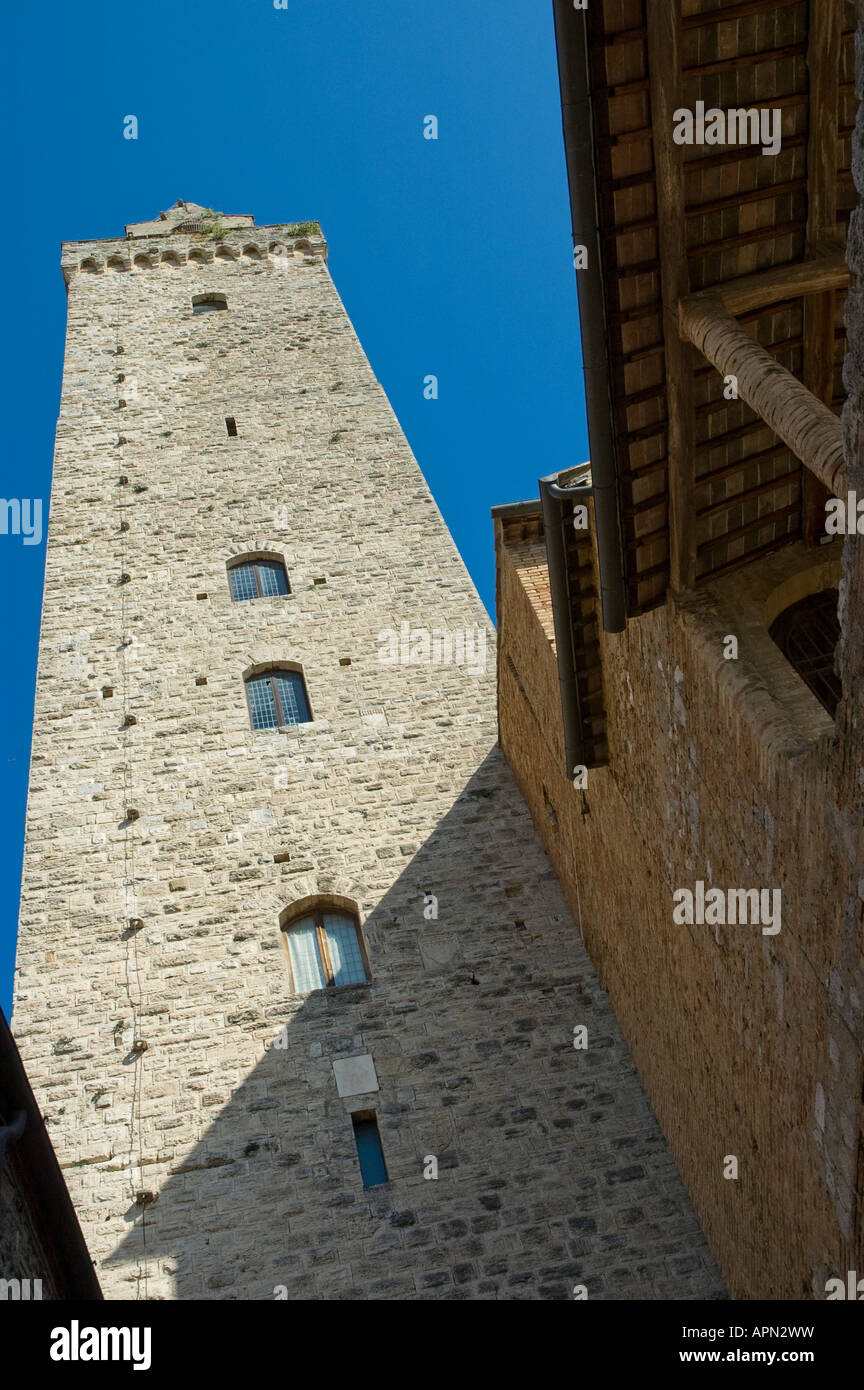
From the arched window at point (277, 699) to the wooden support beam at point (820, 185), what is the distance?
7521 mm

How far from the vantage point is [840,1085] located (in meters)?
7.74

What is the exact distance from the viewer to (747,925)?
9016mm

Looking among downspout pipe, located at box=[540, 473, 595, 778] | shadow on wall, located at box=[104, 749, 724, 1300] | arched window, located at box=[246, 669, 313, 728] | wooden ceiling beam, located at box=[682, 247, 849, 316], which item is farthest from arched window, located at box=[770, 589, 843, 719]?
arched window, located at box=[246, 669, 313, 728]

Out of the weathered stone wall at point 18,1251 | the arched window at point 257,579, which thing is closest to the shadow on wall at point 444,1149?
the weathered stone wall at point 18,1251

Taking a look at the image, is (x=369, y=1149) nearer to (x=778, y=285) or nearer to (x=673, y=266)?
(x=673, y=266)

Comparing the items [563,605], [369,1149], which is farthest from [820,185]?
[369,1149]

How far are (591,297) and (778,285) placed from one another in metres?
1.22

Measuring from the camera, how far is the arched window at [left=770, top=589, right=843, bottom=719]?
387 inches

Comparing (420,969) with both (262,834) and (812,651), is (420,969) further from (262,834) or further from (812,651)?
(812,651)

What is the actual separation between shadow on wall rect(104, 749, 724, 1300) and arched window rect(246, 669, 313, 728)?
116 inches

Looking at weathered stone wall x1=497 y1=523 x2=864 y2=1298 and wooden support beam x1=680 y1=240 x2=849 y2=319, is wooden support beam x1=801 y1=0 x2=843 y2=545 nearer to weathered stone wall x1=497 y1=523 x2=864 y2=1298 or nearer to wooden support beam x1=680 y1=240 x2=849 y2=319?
wooden support beam x1=680 y1=240 x2=849 y2=319
